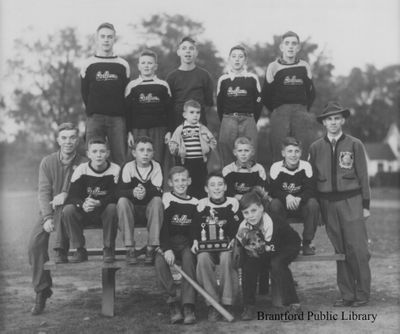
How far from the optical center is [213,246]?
5844mm

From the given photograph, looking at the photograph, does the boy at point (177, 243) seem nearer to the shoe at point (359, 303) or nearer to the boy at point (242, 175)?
the boy at point (242, 175)

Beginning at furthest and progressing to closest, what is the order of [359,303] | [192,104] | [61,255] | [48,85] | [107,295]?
[48,85] < [192,104] < [359,303] < [107,295] < [61,255]

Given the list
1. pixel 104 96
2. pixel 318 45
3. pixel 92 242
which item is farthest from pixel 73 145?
pixel 318 45

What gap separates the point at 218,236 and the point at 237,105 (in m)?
1.98

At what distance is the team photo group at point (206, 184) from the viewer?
19.0 ft

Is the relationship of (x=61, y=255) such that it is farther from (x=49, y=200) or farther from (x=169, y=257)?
(x=169, y=257)

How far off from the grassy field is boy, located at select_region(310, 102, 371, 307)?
1.20 feet

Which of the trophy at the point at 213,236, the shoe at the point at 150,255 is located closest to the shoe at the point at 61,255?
the shoe at the point at 150,255

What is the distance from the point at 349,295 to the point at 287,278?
1087mm

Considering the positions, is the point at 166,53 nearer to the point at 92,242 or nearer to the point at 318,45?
the point at 318,45

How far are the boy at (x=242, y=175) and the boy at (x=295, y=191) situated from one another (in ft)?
0.59

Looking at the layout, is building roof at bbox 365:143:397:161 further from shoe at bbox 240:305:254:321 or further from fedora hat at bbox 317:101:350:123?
shoe at bbox 240:305:254:321

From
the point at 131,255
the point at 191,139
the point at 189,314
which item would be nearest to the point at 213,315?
the point at 189,314

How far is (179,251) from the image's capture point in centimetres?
595
